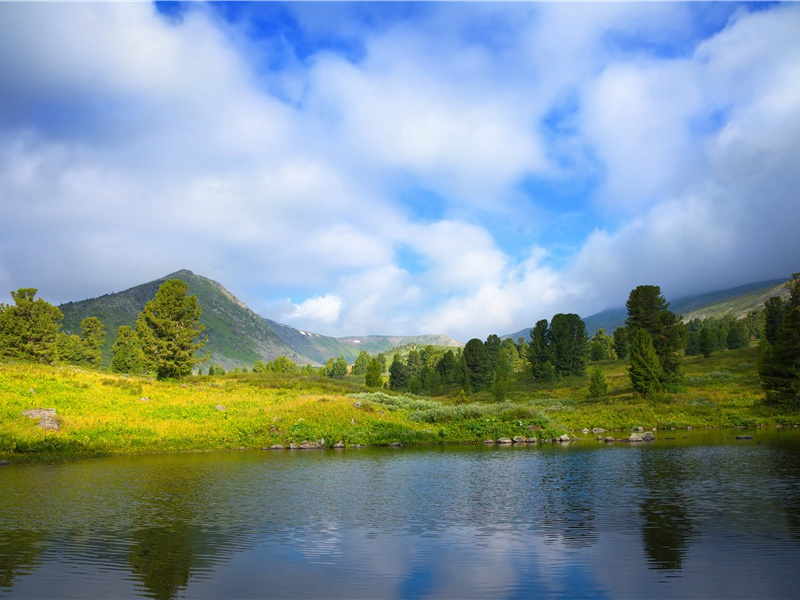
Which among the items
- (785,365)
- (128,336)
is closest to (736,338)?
(785,365)

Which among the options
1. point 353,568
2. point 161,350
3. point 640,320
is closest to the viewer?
point 353,568

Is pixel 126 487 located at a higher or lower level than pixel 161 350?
lower

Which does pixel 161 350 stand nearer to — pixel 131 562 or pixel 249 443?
pixel 249 443

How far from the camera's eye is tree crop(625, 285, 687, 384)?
7756 centimetres

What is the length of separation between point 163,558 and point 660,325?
81.5 m

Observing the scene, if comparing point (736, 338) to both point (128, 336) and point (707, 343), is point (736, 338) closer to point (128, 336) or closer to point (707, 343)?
point (707, 343)

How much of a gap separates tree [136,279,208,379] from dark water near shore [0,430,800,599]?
40202 millimetres

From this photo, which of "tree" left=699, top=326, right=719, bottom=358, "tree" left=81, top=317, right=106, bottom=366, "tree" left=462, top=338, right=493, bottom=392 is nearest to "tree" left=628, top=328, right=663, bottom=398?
"tree" left=462, top=338, right=493, bottom=392

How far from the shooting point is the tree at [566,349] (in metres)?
118

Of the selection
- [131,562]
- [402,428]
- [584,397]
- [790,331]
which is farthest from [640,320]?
[131,562]

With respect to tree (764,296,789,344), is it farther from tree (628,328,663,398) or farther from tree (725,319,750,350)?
tree (628,328,663,398)

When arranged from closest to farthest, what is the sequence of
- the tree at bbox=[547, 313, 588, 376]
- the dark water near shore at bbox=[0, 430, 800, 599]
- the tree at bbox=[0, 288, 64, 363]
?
the dark water near shore at bbox=[0, 430, 800, 599], the tree at bbox=[0, 288, 64, 363], the tree at bbox=[547, 313, 588, 376]

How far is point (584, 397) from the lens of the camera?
274ft

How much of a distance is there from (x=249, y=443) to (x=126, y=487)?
19.4 m
